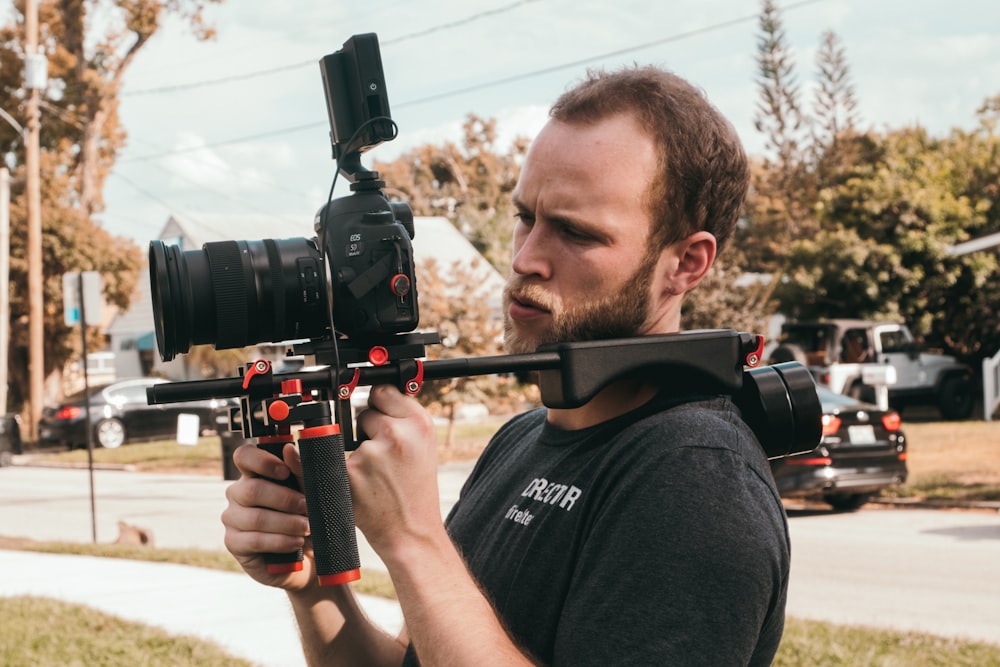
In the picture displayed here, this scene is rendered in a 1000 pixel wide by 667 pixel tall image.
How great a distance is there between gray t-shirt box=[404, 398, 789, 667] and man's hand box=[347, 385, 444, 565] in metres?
0.21

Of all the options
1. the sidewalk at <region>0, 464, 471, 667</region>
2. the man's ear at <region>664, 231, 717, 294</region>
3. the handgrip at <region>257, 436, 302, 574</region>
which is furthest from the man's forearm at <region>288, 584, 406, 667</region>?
the man's ear at <region>664, 231, 717, 294</region>

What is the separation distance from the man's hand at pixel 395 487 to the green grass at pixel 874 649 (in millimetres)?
4247

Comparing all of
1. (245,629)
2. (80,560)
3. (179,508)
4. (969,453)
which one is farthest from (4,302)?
(245,629)

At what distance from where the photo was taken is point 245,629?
22.1ft

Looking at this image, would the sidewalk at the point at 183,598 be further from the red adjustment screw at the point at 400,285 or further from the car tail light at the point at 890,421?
the car tail light at the point at 890,421

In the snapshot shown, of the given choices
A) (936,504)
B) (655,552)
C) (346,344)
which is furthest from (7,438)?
(655,552)

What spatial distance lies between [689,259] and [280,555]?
33.2 inches

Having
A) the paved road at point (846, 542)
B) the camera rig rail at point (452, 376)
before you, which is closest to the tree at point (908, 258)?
the paved road at point (846, 542)

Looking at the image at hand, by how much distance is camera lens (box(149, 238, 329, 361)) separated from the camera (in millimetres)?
1891

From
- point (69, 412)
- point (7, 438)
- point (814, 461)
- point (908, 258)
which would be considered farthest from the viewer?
point (908, 258)

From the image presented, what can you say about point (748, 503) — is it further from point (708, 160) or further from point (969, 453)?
point (969, 453)

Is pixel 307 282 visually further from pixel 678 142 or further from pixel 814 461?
pixel 814 461

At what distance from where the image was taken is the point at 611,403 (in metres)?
1.98

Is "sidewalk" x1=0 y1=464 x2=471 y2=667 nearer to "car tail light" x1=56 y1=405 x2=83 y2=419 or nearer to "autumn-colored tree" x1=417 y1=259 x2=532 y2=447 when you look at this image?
"autumn-colored tree" x1=417 y1=259 x2=532 y2=447
